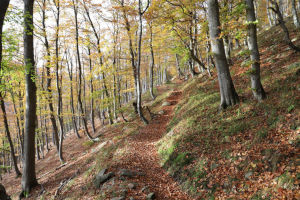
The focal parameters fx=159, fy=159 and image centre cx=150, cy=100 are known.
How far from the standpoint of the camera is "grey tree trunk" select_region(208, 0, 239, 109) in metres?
7.27

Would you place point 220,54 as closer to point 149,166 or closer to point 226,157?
point 226,157

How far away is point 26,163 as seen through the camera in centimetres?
803

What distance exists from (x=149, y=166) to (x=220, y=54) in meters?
6.16

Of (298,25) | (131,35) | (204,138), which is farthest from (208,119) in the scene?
(298,25)

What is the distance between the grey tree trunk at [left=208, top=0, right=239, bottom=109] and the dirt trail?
4.52 m

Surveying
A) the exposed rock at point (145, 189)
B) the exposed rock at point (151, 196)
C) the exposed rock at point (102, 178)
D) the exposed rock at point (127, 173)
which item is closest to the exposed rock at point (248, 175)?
the exposed rock at point (151, 196)

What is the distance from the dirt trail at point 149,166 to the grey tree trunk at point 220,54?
452cm

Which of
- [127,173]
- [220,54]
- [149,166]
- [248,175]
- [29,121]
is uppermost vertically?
[220,54]

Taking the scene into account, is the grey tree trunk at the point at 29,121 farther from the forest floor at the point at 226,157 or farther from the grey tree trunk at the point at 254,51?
the grey tree trunk at the point at 254,51

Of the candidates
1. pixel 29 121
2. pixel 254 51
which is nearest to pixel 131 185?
pixel 29 121

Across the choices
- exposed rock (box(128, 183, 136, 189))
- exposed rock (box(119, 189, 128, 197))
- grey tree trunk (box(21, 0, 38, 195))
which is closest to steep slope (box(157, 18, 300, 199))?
exposed rock (box(128, 183, 136, 189))

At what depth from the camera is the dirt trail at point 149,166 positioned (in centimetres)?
534

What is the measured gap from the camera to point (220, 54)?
736cm

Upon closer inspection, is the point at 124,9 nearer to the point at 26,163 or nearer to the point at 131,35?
the point at 131,35
